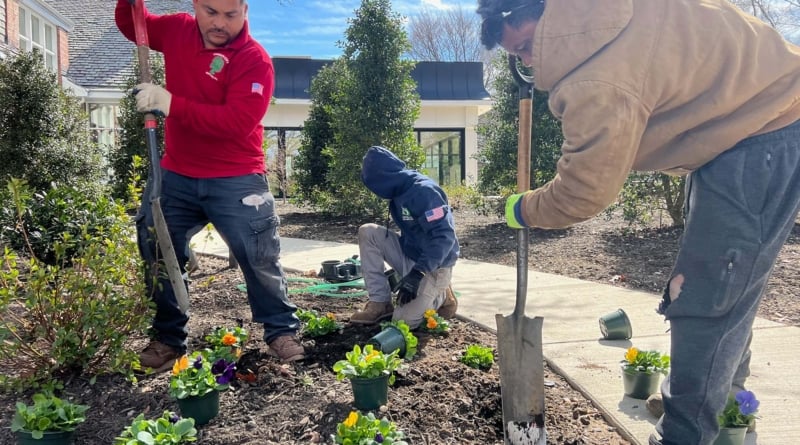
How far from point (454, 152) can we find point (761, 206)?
18583 mm

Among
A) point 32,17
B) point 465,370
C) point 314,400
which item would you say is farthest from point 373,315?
point 32,17

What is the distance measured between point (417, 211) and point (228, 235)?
1.17 metres

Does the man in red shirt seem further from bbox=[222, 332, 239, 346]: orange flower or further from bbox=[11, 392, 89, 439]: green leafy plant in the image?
bbox=[11, 392, 89, 439]: green leafy plant

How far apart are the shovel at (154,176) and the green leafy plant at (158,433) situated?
88 centimetres

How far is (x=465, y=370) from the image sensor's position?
2.88 meters

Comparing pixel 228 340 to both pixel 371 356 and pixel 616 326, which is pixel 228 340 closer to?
pixel 371 356

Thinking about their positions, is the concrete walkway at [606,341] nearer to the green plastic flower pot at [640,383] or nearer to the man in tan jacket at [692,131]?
the green plastic flower pot at [640,383]

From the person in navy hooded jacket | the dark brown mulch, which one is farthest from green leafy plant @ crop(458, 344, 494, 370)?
the person in navy hooded jacket

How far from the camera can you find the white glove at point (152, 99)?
2.58 m

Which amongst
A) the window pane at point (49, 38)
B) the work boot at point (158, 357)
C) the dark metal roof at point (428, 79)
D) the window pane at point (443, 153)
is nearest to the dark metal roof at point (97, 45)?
the window pane at point (49, 38)

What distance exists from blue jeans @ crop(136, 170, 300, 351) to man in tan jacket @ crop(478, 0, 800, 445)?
1490mm

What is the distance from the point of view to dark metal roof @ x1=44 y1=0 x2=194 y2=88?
1720 cm

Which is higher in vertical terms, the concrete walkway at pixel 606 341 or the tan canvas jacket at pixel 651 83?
the tan canvas jacket at pixel 651 83

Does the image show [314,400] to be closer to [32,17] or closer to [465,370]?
→ [465,370]
